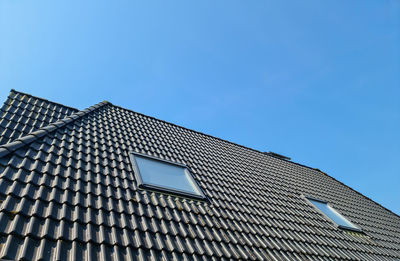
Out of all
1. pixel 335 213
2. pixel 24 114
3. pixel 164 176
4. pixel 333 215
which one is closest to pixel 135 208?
pixel 164 176

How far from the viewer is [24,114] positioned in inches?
198

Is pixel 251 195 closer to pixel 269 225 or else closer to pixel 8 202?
pixel 269 225

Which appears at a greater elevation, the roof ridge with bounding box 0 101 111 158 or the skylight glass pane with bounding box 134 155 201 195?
the roof ridge with bounding box 0 101 111 158

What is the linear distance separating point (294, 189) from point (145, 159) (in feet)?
14.0

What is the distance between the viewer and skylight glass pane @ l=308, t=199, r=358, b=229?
18.7 feet

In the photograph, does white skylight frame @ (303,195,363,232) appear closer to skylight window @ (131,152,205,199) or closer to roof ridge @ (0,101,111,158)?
skylight window @ (131,152,205,199)

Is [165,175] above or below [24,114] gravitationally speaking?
below

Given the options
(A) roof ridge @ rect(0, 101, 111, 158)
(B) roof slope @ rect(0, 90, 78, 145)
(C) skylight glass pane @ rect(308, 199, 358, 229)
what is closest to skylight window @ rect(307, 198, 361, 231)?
(C) skylight glass pane @ rect(308, 199, 358, 229)

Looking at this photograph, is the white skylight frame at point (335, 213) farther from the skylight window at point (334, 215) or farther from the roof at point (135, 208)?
the roof at point (135, 208)

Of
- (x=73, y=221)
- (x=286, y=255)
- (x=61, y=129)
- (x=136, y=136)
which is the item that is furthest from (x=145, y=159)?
(x=286, y=255)

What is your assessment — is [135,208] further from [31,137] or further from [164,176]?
[31,137]

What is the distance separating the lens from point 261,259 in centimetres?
327

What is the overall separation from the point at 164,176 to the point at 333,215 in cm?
449

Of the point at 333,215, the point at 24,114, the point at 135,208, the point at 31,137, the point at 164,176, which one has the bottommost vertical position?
the point at 333,215
